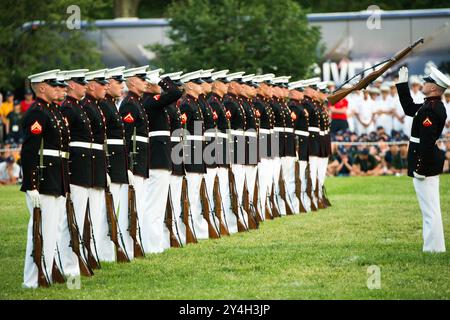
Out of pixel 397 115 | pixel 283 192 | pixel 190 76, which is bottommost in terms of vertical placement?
pixel 397 115

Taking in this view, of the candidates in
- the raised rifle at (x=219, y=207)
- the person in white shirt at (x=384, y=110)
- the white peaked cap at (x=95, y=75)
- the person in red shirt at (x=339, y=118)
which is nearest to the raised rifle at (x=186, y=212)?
the raised rifle at (x=219, y=207)

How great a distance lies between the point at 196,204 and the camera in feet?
55.6

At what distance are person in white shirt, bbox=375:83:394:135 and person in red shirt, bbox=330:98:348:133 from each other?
3.43 ft

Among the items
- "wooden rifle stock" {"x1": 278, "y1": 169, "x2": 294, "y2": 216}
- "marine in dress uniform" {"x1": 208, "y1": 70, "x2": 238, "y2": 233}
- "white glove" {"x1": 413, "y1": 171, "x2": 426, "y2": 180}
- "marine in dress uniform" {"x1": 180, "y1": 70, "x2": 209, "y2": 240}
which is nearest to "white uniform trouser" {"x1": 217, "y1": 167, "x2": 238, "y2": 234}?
"marine in dress uniform" {"x1": 208, "y1": 70, "x2": 238, "y2": 233}

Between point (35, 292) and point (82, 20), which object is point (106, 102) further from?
point (82, 20)

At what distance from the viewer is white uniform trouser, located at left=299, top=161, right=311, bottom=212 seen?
851 inches

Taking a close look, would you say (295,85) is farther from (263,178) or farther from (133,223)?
(133,223)

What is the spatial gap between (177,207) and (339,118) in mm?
15265

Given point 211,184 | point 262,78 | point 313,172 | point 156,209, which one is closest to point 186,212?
point 156,209

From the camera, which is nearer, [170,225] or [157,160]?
[157,160]

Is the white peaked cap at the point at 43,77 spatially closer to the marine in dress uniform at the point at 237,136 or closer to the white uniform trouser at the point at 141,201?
the white uniform trouser at the point at 141,201

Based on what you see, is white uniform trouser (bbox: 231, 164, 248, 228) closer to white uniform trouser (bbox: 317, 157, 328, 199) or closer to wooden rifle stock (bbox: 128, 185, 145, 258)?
wooden rifle stock (bbox: 128, 185, 145, 258)

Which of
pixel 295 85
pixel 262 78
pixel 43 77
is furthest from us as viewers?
pixel 295 85

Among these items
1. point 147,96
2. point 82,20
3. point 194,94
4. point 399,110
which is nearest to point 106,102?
point 147,96
